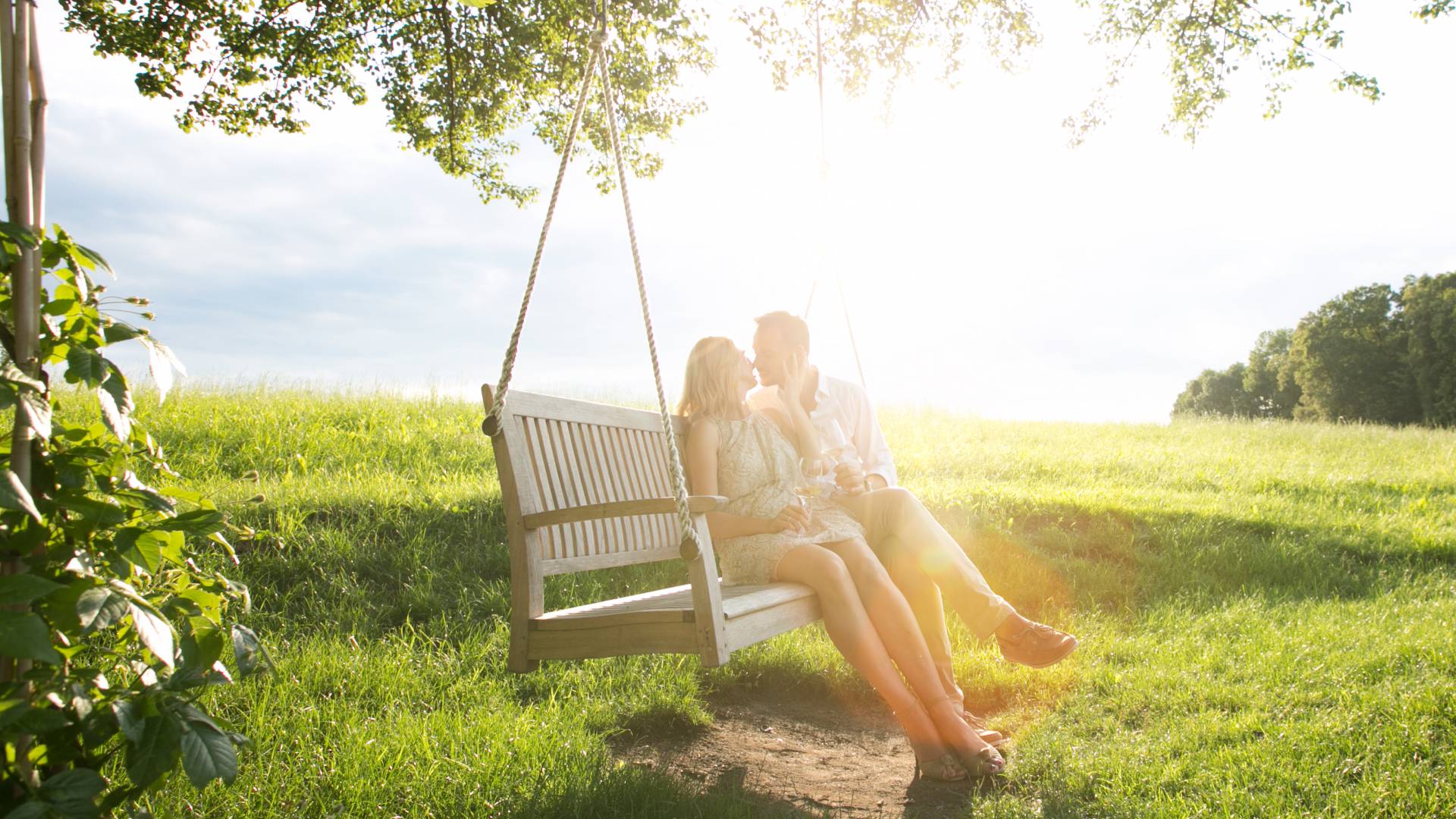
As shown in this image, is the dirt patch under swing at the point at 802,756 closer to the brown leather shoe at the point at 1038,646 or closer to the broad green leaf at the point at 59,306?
the brown leather shoe at the point at 1038,646

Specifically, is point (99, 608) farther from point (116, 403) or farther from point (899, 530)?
point (899, 530)

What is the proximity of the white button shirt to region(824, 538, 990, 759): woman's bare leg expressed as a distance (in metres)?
1.11

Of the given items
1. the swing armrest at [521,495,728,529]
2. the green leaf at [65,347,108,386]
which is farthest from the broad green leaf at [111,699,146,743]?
the swing armrest at [521,495,728,529]

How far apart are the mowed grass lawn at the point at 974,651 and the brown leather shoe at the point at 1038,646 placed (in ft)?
1.28

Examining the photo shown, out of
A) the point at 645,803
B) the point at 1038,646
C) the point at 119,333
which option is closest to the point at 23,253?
the point at 119,333

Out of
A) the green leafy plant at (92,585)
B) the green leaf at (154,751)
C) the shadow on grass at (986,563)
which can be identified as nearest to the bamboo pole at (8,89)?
the green leafy plant at (92,585)

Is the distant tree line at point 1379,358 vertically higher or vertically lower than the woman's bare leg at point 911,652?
higher

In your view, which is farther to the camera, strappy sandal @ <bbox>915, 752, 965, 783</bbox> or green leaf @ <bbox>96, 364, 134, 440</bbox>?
strappy sandal @ <bbox>915, 752, 965, 783</bbox>

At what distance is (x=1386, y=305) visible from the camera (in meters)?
41.9

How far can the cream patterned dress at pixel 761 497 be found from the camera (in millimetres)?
3846

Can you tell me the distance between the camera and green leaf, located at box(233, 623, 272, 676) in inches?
75.0

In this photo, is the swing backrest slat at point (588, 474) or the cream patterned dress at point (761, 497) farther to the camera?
the cream patterned dress at point (761, 497)

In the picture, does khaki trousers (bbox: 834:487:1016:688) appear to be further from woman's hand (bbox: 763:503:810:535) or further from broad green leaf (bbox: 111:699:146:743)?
broad green leaf (bbox: 111:699:146:743)

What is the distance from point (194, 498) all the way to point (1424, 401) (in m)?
43.8
